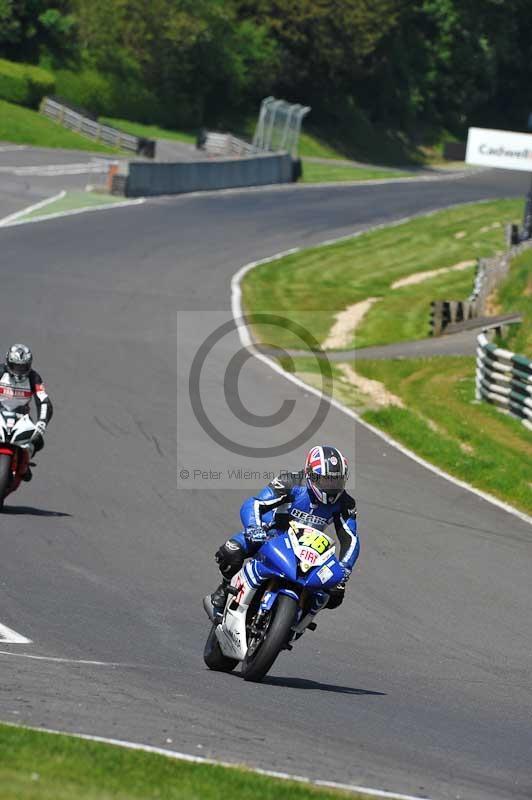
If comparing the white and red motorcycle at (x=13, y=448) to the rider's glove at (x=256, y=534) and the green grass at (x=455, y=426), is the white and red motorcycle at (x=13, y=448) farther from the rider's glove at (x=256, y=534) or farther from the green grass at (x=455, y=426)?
the green grass at (x=455, y=426)

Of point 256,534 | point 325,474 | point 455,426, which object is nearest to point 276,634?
point 256,534

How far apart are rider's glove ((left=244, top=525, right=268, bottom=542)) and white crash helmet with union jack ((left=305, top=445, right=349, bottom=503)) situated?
486 millimetres

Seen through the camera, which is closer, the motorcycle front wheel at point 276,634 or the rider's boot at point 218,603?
the motorcycle front wheel at point 276,634

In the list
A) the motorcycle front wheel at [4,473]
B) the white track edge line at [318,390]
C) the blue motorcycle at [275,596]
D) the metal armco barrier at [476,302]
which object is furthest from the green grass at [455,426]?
the blue motorcycle at [275,596]

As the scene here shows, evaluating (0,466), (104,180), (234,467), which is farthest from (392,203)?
(0,466)

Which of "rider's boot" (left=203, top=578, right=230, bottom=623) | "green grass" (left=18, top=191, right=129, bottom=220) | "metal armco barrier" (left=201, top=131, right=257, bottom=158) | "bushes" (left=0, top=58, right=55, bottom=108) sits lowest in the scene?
"metal armco barrier" (left=201, top=131, right=257, bottom=158)

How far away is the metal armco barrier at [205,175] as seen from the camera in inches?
A: 1991

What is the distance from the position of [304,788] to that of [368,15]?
284ft

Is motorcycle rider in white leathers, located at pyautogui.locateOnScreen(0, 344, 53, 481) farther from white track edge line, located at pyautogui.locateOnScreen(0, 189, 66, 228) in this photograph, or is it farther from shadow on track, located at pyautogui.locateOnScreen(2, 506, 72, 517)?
white track edge line, located at pyautogui.locateOnScreen(0, 189, 66, 228)

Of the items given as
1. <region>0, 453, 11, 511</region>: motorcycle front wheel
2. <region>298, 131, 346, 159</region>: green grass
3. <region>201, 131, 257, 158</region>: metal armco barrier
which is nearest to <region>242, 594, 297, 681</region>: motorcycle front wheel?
<region>0, 453, 11, 511</region>: motorcycle front wheel

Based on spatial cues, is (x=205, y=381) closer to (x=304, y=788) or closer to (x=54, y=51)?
(x=304, y=788)

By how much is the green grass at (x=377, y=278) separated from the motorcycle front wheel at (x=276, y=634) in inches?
858

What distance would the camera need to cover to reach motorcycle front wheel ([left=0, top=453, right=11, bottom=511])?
15.7m

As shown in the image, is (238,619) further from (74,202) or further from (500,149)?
(500,149)
